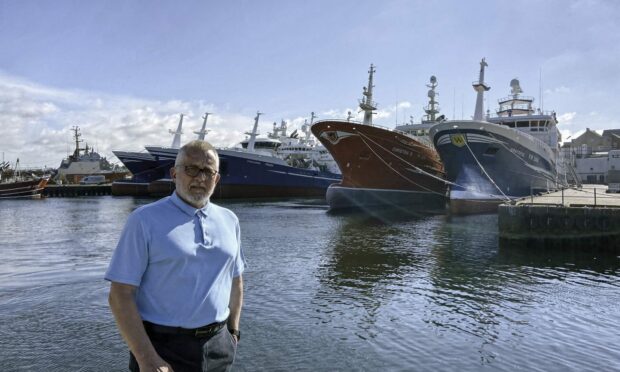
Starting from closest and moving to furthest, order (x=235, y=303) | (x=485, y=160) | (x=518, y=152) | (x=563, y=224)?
(x=235, y=303), (x=563, y=224), (x=485, y=160), (x=518, y=152)

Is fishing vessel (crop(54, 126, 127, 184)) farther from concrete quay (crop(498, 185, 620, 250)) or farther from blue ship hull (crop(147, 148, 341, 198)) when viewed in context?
concrete quay (crop(498, 185, 620, 250))

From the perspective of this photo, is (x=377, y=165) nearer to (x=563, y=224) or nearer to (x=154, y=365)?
(x=563, y=224)

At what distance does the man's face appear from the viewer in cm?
270

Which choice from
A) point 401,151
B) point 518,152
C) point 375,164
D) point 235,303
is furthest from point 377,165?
point 235,303

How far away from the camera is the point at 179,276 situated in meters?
2.56

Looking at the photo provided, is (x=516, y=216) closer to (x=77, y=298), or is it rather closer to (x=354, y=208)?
(x=77, y=298)

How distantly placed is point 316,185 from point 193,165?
54.3 meters

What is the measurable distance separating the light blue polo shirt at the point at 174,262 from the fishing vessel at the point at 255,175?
45.0 meters

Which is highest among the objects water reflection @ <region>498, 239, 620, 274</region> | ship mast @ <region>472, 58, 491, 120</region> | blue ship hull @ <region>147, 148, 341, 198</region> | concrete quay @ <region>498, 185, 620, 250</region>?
ship mast @ <region>472, 58, 491, 120</region>

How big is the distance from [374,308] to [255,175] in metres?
41.7

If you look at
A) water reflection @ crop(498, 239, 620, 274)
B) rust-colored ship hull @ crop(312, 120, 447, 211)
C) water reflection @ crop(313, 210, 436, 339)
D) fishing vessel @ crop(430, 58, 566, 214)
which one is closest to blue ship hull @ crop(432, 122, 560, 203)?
fishing vessel @ crop(430, 58, 566, 214)

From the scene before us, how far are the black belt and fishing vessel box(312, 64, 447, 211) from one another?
96.7 feet

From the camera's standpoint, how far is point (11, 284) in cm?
1098

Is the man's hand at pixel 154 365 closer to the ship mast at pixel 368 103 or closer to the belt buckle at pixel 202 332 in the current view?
the belt buckle at pixel 202 332
